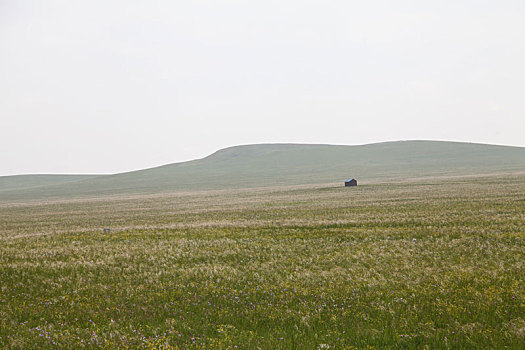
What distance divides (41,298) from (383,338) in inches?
351

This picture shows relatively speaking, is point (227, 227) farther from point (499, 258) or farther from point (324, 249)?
point (499, 258)

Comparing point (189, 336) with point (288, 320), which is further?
point (288, 320)

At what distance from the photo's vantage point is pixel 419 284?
9.90m

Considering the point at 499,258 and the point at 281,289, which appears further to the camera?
the point at 499,258

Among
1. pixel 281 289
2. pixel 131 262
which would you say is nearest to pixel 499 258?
pixel 281 289

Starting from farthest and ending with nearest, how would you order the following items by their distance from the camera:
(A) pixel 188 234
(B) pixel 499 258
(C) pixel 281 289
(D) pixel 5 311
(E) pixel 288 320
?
(A) pixel 188 234, (B) pixel 499 258, (C) pixel 281 289, (D) pixel 5 311, (E) pixel 288 320

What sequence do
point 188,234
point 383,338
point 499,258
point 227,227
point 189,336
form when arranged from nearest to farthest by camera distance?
1. point 383,338
2. point 189,336
3. point 499,258
4. point 188,234
5. point 227,227

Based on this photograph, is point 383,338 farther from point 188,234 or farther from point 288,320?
point 188,234

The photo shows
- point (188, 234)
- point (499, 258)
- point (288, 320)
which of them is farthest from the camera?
point (188, 234)

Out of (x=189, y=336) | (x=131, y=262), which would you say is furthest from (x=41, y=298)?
(x=189, y=336)

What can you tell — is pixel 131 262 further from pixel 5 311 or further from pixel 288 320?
pixel 288 320

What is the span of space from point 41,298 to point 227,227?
45.6 feet

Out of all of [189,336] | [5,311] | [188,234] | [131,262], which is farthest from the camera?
[188,234]

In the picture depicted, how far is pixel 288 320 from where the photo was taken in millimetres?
8180
